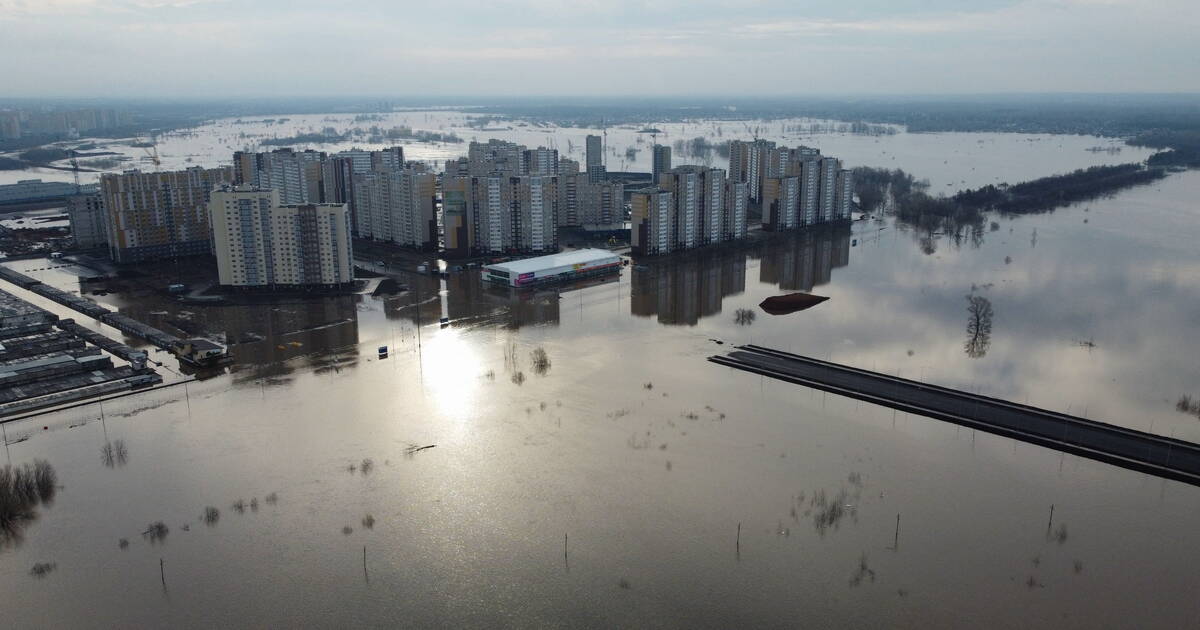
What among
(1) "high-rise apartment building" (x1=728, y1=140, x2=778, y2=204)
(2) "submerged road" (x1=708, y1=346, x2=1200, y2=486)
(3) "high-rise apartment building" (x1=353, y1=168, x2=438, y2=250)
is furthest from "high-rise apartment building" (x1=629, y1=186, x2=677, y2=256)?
(1) "high-rise apartment building" (x1=728, y1=140, x2=778, y2=204)

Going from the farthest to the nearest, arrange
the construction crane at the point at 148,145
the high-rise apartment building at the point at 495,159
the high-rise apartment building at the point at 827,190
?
the construction crane at the point at 148,145 < the high-rise apartment building at the point at 495,159 < the high-rise apartment building at the point at 827,190

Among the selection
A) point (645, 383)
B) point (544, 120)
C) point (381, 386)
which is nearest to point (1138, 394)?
point (645, 383)

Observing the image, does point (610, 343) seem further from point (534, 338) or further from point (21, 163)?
point (21, 163)

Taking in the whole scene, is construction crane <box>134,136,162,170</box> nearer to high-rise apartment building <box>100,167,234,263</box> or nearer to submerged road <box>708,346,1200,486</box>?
high-rise apartment building <box>100,167,234,263</box>

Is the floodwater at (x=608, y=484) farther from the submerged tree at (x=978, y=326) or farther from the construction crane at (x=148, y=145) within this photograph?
the construction crane at (x=148, y=145)

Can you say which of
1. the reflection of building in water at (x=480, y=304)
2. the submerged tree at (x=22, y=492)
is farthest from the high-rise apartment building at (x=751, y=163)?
the submerged tree at (x=22, y=492)
